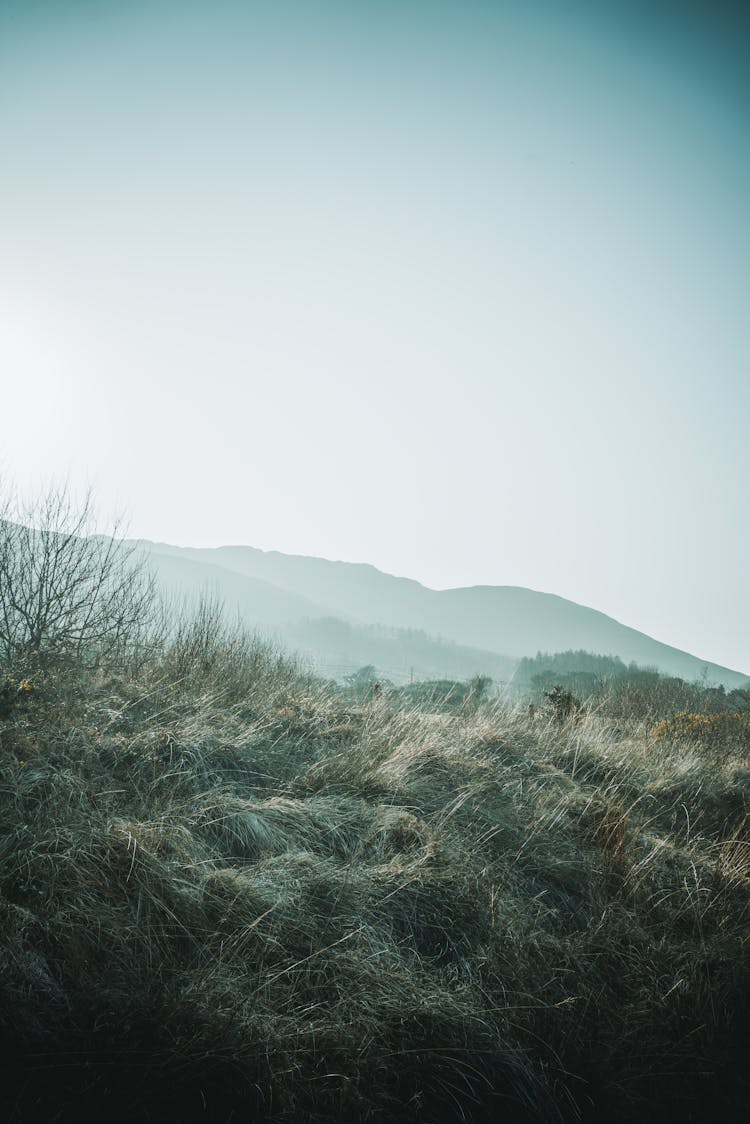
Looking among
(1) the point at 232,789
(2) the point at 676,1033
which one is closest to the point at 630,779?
(2) the point at 676,1033

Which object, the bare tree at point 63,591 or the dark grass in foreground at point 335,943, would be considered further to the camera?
the bare tree at point 63,591

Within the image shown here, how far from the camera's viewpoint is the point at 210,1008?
195 centimetres

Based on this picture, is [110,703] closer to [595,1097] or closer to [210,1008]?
[210,1008]

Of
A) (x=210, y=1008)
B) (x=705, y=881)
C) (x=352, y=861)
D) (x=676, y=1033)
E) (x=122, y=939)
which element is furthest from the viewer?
(x=705, y=881)

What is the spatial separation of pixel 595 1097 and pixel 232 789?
2.93 meters

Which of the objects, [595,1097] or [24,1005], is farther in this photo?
[595,1097]

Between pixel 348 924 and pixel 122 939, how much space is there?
1090mm

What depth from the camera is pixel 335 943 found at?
2266mm

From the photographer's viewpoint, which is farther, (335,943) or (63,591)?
(63,591)

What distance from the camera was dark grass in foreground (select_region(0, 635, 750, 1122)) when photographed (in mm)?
1825

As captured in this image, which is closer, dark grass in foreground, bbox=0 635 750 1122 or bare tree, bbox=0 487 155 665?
dark grass in foreground, bbox=0 635 750 1122

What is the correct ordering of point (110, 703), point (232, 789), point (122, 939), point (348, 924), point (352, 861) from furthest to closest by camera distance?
1. point (110, 703)
2. point (232, 789)
3. point (352, 861)
4. point (348, 924)
5. point (122, 939)

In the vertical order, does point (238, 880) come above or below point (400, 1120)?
above

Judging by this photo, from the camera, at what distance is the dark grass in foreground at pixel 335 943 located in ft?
5.99
